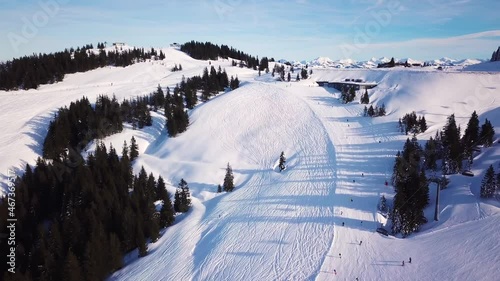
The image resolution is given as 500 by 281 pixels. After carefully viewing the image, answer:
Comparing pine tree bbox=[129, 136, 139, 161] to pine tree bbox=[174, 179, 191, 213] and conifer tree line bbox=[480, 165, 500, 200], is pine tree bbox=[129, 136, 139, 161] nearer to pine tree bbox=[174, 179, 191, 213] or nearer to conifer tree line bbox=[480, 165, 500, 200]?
pine tree bbox=[174, 179, 191, 213]

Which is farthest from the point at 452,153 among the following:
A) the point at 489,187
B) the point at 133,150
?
the point at 133,150

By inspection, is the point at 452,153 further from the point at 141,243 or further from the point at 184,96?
the point at 184,96

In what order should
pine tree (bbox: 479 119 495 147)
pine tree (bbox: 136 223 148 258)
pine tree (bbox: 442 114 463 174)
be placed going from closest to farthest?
pine tree (bbox: 136 223 148 258)
pine tree (bbox: 442 114 463 174)
pine tree (bbox: 479 119 495 147)

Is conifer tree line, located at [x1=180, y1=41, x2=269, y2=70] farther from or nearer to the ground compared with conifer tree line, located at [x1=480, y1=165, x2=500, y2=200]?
farther from the ground

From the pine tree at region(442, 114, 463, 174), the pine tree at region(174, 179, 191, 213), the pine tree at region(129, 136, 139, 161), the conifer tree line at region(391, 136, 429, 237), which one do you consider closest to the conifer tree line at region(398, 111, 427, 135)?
the pine tree at region(442, 114, 463, 174)

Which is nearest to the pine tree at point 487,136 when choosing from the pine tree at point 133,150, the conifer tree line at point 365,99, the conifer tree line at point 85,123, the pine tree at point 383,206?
the pine tree at point 383,206

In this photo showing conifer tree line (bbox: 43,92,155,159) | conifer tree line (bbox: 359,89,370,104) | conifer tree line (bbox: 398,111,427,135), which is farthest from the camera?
conifer tree line (bbox: 359,89,370,104)
